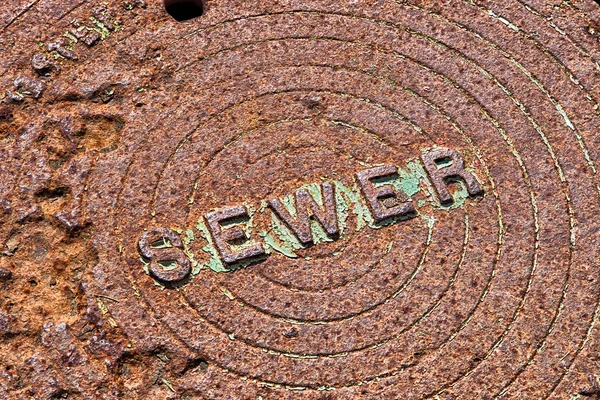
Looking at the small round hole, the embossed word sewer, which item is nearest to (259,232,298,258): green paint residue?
the embossed word sewer

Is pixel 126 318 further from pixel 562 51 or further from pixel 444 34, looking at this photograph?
pixel 562 51

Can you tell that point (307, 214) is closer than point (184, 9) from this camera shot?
Yes

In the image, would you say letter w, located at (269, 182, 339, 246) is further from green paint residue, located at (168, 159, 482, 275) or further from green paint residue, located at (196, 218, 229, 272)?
green paint residue, located at (196, 218, 229, 272)

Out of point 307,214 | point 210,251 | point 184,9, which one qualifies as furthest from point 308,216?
point 184,9

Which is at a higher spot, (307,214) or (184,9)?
(184,9)

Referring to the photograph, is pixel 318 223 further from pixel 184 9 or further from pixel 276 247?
pixel 184 9

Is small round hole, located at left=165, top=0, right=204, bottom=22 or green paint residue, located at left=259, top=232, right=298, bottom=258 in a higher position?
small round hole, located at left=165, top=0, right=204, bottom=22

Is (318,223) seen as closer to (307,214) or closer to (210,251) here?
(307,214)
